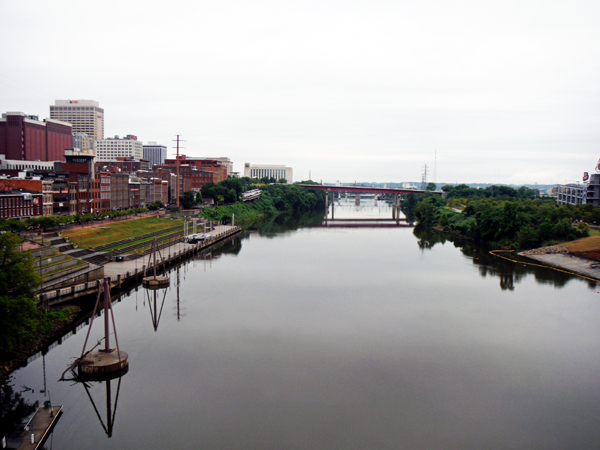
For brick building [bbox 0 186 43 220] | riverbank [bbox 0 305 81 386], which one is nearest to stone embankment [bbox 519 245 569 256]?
riverbank [bbox 0 305 81 386]

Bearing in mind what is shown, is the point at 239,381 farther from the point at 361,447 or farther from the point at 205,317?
the point at 205,317

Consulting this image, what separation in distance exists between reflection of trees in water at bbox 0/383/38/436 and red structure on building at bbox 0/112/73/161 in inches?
3782

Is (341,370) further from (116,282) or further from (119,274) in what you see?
(119,274)

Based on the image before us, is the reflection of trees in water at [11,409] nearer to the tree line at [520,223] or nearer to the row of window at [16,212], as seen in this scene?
the row of window at [16,212]

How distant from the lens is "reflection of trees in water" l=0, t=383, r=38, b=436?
1558cm

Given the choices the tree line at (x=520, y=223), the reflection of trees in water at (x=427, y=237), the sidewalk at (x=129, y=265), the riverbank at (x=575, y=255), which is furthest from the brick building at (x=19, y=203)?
the tree line at (x=520, y=223)

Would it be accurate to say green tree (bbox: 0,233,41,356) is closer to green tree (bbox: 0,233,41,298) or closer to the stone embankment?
green tree (bbox: 0,233,41,298)

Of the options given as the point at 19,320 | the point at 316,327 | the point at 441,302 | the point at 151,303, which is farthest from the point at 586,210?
the point at 19,320

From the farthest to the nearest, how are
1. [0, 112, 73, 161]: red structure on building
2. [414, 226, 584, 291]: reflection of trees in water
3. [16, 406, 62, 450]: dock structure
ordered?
[0, 112, 73, 161]: red structure on building
[414, 226, 584, 291]: reflection of trees in water
[16, 406, 62, 450]: dock structure

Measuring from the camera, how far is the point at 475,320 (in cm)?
2742

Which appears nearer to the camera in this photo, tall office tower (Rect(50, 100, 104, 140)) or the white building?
the white building

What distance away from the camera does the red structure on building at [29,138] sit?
101875mm

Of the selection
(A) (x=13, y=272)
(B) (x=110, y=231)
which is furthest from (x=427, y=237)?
(A) (x=13, y=272)

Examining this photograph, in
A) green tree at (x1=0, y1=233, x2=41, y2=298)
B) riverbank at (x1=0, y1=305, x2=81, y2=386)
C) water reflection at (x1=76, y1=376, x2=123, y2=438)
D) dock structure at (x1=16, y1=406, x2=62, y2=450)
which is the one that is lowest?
water reflection at (x1=76, y1=376, x2=123, y2=438)
